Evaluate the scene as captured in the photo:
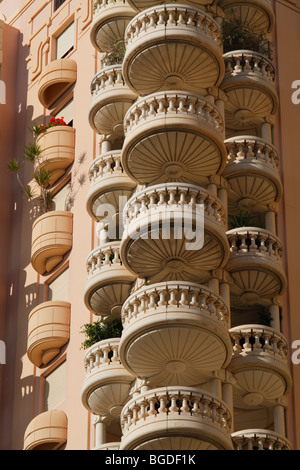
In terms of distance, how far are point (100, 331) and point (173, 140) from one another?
18.4ft

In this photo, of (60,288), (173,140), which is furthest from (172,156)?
(60,288)

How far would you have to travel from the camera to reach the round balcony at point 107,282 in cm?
4094

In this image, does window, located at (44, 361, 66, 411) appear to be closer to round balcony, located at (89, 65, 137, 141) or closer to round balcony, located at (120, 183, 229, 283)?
round balcony, located at (120, 183, 229, 283)

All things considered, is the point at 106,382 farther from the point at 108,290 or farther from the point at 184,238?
the point at 184,238

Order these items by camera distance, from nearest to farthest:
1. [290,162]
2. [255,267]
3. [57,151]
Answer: [255,267] < [290,162] < [57,151]

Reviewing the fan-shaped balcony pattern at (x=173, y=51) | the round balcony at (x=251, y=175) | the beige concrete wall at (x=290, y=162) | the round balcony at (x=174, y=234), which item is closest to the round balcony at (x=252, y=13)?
the beige concrete wall at (x=290, y=162)

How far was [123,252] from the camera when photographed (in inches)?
1561

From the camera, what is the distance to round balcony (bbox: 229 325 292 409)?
127ft

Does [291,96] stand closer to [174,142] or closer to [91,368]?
[174,142]

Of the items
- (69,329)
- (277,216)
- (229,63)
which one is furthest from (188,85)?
(69,329)

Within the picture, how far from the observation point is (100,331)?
41.0 m

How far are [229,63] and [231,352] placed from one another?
9.88 metres

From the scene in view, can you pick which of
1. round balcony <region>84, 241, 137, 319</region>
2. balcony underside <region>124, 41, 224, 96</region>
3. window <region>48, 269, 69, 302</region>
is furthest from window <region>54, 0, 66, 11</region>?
round balcony <region>84, 241, 137, 319</region>

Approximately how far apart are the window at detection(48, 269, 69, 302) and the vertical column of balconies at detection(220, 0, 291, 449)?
221 inches
